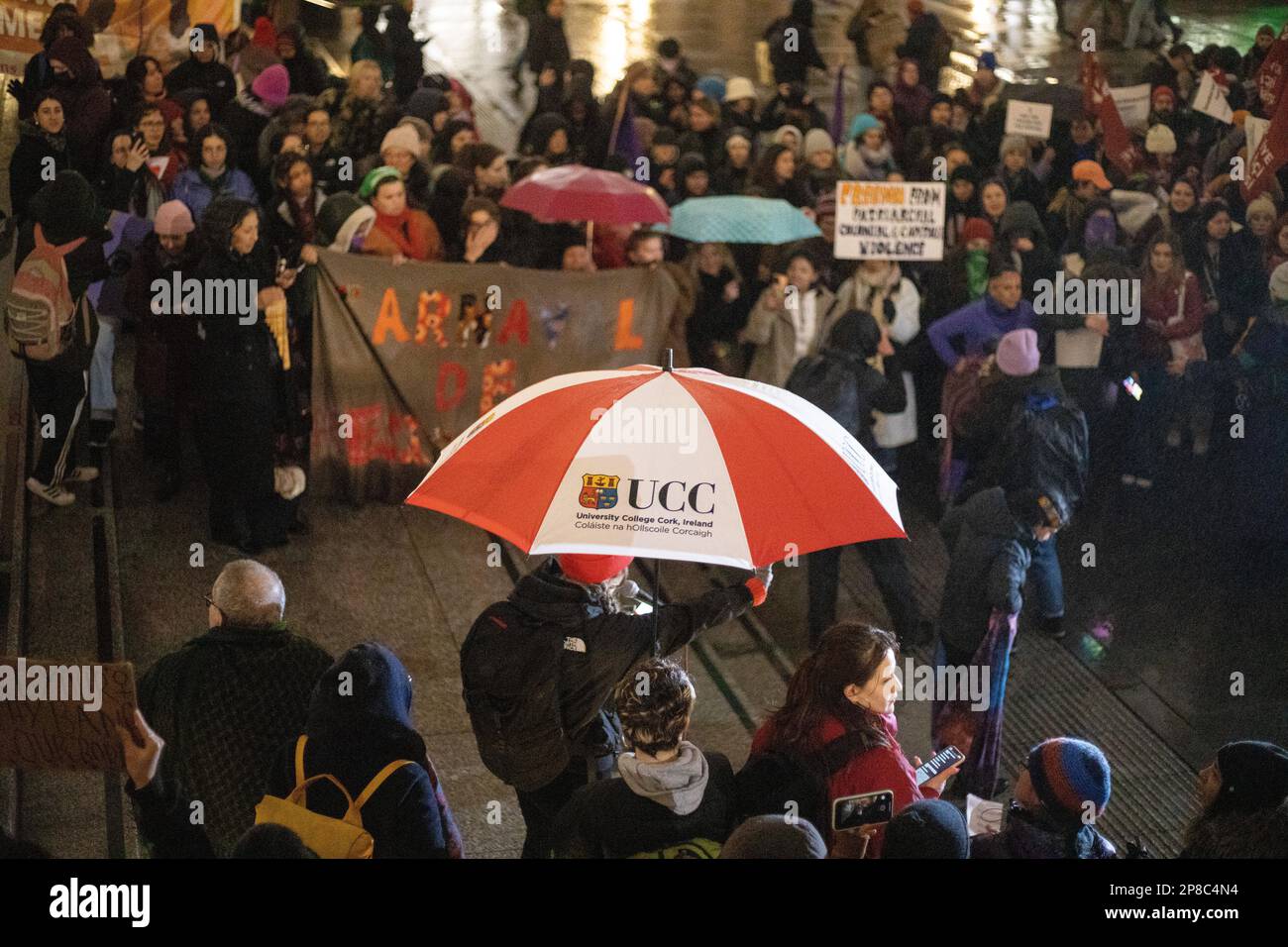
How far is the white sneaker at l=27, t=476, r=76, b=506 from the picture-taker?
29.0 feet

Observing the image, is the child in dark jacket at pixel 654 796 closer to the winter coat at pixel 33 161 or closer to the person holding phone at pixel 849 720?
the person holding phone at pixel 849 720

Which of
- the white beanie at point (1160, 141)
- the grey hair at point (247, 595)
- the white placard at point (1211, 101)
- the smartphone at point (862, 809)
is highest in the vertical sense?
the white placard at point (1211, 101)

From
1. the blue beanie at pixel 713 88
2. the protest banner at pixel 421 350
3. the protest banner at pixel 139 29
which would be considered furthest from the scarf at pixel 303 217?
the blue beanie at pixel 713 88

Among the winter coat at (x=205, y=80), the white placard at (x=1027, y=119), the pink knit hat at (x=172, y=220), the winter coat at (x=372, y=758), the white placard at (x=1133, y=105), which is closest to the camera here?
the winter coat at (x=372, y=758)

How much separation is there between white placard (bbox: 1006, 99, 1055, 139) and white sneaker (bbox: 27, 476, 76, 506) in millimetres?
8466

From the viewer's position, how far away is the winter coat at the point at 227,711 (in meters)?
4.73

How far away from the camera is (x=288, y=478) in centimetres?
881

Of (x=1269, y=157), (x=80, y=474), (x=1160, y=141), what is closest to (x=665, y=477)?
(x=80, y=474)

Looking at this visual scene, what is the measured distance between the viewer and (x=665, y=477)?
475 cm

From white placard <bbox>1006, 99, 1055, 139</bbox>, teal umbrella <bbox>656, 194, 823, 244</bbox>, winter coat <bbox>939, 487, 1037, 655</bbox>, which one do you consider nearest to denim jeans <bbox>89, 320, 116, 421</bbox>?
teal umbrella <bbox>656, 194, 823, 244</bbox>

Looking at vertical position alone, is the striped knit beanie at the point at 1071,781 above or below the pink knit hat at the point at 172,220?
below

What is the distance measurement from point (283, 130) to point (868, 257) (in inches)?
177

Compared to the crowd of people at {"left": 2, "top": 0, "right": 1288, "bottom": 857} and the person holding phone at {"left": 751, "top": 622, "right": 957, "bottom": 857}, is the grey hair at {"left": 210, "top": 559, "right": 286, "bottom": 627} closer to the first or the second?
the crowd of people at {"left": 2, "top": 0, "right": 1288, "bottom": 857}
